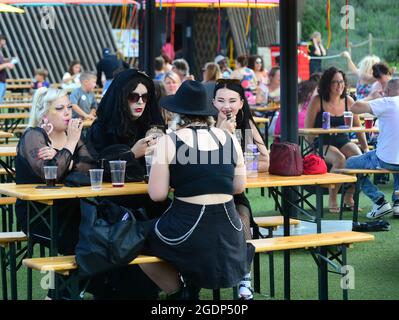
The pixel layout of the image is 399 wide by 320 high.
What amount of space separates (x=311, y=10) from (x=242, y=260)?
26097 mm

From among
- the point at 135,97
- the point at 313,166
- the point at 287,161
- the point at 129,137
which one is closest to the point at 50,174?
the point at 129,137

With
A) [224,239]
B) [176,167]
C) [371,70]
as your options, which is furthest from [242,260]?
[371,70]

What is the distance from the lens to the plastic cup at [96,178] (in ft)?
19.5

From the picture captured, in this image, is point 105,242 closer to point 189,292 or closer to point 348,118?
point 189,292

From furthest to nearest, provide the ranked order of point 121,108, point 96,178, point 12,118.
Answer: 1. point 12,118
2. point 121,108
3. point 96,178

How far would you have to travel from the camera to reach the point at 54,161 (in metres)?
6.21

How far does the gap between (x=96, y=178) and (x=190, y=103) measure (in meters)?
0.73

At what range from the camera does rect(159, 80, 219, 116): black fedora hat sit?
578 centimetres

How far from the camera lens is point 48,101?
6711mm

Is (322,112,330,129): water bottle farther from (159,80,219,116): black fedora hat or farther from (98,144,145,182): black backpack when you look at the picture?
(159,80,219,116): black fedora hat

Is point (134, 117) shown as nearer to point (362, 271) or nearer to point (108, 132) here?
point (108, 132)

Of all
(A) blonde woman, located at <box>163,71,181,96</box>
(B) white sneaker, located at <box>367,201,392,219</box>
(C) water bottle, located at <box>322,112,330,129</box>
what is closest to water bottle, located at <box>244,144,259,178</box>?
(B) white sneaker, located at <box>367,201,392,219</box>

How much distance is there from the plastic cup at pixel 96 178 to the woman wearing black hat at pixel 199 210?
472mm
